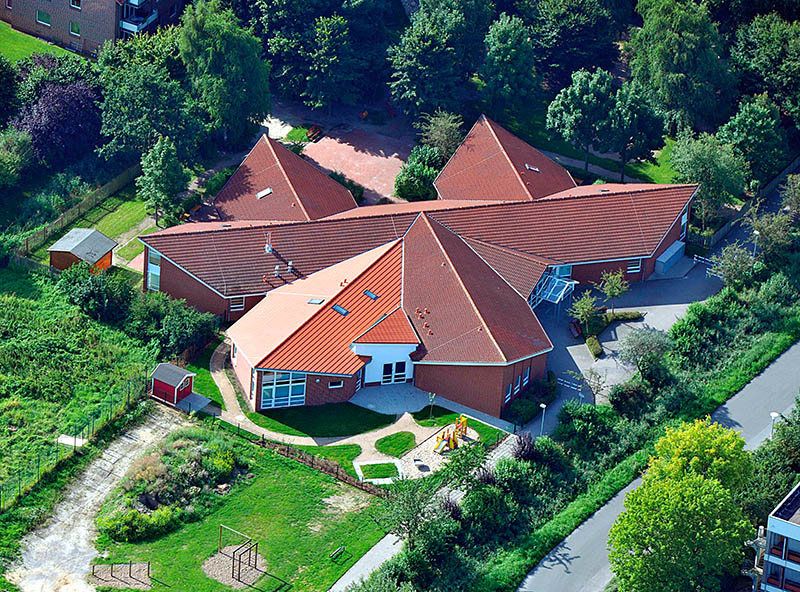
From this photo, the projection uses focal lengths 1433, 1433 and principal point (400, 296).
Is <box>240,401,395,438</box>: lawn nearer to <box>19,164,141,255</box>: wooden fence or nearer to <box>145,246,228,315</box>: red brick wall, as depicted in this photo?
<box>145,246,228,315</box>: red brick wall

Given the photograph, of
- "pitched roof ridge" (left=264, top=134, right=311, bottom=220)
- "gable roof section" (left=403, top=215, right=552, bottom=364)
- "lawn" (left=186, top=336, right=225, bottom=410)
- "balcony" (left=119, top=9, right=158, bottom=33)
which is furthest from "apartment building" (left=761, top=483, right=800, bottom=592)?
"balcony" (left=119, top=9, right=158, bottom=33)

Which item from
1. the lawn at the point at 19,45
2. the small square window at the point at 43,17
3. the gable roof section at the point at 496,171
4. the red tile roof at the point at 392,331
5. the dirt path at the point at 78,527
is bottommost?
the dirt path at the point at 78,527

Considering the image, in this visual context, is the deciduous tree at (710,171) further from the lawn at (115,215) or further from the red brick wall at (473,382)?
the lawn at (115,215)

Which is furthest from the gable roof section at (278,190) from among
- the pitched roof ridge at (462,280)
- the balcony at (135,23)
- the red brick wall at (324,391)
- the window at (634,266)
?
the window at (634,266)

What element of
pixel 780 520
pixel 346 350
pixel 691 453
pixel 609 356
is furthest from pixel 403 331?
pixel 780 520

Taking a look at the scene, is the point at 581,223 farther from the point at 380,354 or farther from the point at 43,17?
the point at 43,17
